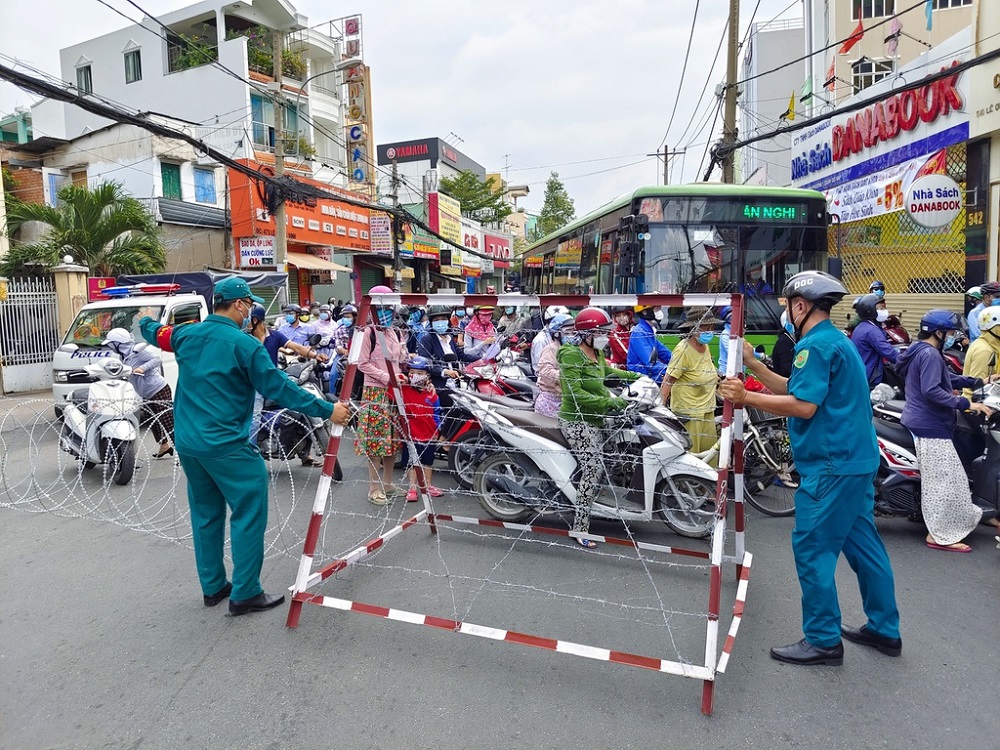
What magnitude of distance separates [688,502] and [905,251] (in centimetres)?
1108

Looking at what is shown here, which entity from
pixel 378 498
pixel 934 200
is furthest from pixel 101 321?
pixel 934 200

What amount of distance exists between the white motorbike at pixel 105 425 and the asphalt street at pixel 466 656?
146 centimetres

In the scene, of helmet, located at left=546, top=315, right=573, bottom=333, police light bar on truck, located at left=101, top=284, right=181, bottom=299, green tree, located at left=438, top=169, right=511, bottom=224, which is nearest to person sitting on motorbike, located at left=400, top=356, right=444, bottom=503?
helmet, located at left=546, top=315, right=573, bottom=333

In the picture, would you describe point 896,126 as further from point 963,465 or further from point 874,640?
point 874,640

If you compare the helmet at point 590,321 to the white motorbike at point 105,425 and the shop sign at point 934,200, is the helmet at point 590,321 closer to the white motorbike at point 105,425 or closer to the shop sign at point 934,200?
the white motorbike at point 105,425

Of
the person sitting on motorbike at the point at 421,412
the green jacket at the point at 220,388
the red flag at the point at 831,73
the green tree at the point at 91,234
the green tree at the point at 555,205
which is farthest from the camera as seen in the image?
the green tree at the point at 555,205

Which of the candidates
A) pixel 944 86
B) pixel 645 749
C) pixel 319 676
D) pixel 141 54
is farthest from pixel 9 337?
pixel 141 54

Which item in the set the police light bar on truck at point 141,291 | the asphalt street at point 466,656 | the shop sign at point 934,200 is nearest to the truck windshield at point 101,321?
the police light bar on truck at point 141,291

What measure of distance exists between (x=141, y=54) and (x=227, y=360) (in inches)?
1163

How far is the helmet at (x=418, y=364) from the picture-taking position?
20.4 feet

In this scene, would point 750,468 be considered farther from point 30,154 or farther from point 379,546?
point 30,154

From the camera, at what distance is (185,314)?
384 inches

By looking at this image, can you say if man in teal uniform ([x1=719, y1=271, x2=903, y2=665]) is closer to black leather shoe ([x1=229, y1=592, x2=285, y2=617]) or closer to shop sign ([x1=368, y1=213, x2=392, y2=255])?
black leather shoe ([x1=229, y1=592, x2=285, y2=617])

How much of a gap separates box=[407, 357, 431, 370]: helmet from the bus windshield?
3.59m
